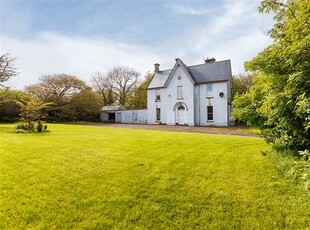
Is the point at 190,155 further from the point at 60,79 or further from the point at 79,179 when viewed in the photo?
the point at 60,79

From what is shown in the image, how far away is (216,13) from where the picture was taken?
7.28 metres

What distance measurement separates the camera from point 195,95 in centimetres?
2341

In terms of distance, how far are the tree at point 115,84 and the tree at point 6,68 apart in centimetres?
2112

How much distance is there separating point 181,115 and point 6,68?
2076 cm

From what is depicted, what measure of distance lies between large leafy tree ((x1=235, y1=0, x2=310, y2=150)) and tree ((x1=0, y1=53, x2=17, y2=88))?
24279 millimetres

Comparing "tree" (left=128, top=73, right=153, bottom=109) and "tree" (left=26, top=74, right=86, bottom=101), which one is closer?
"tree" (left=26, top=74, right=86, bottom=101)

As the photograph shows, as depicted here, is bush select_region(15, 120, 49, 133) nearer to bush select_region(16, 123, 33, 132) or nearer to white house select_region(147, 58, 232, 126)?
bush select_region(16, 123, 33, 132)

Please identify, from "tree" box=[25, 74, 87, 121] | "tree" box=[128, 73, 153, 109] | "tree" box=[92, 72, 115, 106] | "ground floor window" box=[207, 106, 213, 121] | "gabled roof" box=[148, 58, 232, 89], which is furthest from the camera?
"tree" box=[92, 72, 115, 106]

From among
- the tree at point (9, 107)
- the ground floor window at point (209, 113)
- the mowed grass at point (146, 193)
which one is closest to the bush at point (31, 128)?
the mowed grass at point (146, 193)

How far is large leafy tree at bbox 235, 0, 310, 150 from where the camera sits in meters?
3.56

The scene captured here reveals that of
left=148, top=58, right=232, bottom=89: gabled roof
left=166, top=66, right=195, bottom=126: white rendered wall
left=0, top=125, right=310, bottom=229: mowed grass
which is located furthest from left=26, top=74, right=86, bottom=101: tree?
left=0, top=125, right=310, bottom=229: mowed grass

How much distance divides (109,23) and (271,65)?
820cm

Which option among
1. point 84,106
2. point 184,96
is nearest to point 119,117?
point 84,106

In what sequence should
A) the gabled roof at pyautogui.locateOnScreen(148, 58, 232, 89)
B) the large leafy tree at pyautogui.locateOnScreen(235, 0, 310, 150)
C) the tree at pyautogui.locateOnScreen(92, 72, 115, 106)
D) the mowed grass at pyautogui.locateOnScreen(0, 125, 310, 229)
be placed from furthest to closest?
the tree at pyautogui.locateOnScreen(92, 72, 115, 106)
the gabled roof at pyautogui.locateOnScreen(148, 58, 232, 89)
the large leafy tree at pyautogui.locateOnScreen(235, 0, 310, 150)
the mowed grass at pyautogui.locateOnScreen(0, 125, 310, 229)
